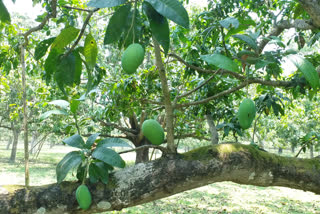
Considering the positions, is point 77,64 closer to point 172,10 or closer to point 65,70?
point 65,70

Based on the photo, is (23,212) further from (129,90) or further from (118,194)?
(129,90)

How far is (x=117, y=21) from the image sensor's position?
87 cm

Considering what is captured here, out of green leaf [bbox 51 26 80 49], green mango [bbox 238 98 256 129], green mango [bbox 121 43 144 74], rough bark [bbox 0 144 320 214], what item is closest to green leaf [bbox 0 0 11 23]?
green leaf [bbox 51 26 80 49]

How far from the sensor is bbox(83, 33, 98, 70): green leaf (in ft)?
3.47

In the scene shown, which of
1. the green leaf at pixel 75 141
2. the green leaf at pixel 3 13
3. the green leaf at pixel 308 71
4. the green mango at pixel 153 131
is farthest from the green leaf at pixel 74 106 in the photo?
the green leaf at pixel 308 71

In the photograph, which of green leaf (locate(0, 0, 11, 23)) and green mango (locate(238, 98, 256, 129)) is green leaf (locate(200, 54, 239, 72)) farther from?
green leaf (locate(0, 0, 11, 23))

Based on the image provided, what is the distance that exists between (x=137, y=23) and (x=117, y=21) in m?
0.11

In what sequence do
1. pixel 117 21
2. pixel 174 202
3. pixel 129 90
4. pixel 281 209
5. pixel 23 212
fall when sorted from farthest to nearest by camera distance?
pixel 174 202 → pixel 281 209 → pixel 129 90 → pixel 23 212 → pixel 117 21

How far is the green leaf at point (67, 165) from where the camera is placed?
3.88 ft

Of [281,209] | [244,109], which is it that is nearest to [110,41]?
[244,109]

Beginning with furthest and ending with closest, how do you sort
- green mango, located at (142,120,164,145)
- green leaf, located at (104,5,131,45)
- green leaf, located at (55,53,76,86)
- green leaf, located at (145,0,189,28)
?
green mango, located at (142,120,164,145)
green leaf, located at (55,53,76,86)
green leaf, located at (104,5,131,45)
green leaf, located at (145,0,189,28)

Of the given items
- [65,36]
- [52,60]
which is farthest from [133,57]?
[52,60]

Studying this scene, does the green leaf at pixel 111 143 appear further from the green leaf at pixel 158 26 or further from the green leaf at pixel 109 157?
the green leaf at pixel 158 26

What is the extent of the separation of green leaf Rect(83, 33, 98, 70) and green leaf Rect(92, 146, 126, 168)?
373 millimetres
